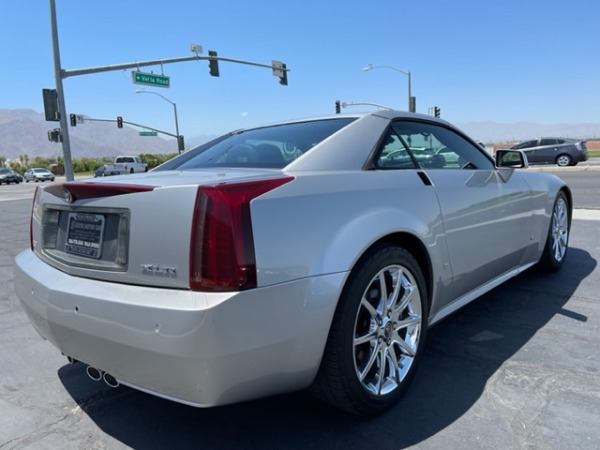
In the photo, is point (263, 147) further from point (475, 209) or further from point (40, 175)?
point (40, 175)

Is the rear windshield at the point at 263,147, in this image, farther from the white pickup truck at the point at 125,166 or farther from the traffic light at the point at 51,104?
the white pickup truck at the point at 125,166

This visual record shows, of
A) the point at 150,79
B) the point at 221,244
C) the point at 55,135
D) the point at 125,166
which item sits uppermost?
the point at 150,79

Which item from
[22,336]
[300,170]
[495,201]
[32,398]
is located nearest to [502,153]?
[495,201]

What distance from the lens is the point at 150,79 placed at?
21.0 metres

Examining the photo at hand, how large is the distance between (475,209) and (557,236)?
2122 mm

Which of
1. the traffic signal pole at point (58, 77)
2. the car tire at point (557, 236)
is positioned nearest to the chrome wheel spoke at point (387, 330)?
the car tire at point (557, 236)

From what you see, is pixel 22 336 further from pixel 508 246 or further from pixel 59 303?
pixel 508 246

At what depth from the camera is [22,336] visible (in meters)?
3.49

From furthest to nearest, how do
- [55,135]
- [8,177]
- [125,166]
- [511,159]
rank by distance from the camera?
[8,177], [125,166], [55,135], [511,159]

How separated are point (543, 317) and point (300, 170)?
95.8 inches

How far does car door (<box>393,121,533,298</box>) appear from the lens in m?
2.82

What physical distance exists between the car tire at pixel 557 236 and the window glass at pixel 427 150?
4.06ft

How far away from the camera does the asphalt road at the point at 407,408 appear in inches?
83.7

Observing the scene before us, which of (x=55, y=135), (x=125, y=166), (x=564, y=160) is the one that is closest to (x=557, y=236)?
(x=55, y=135)
